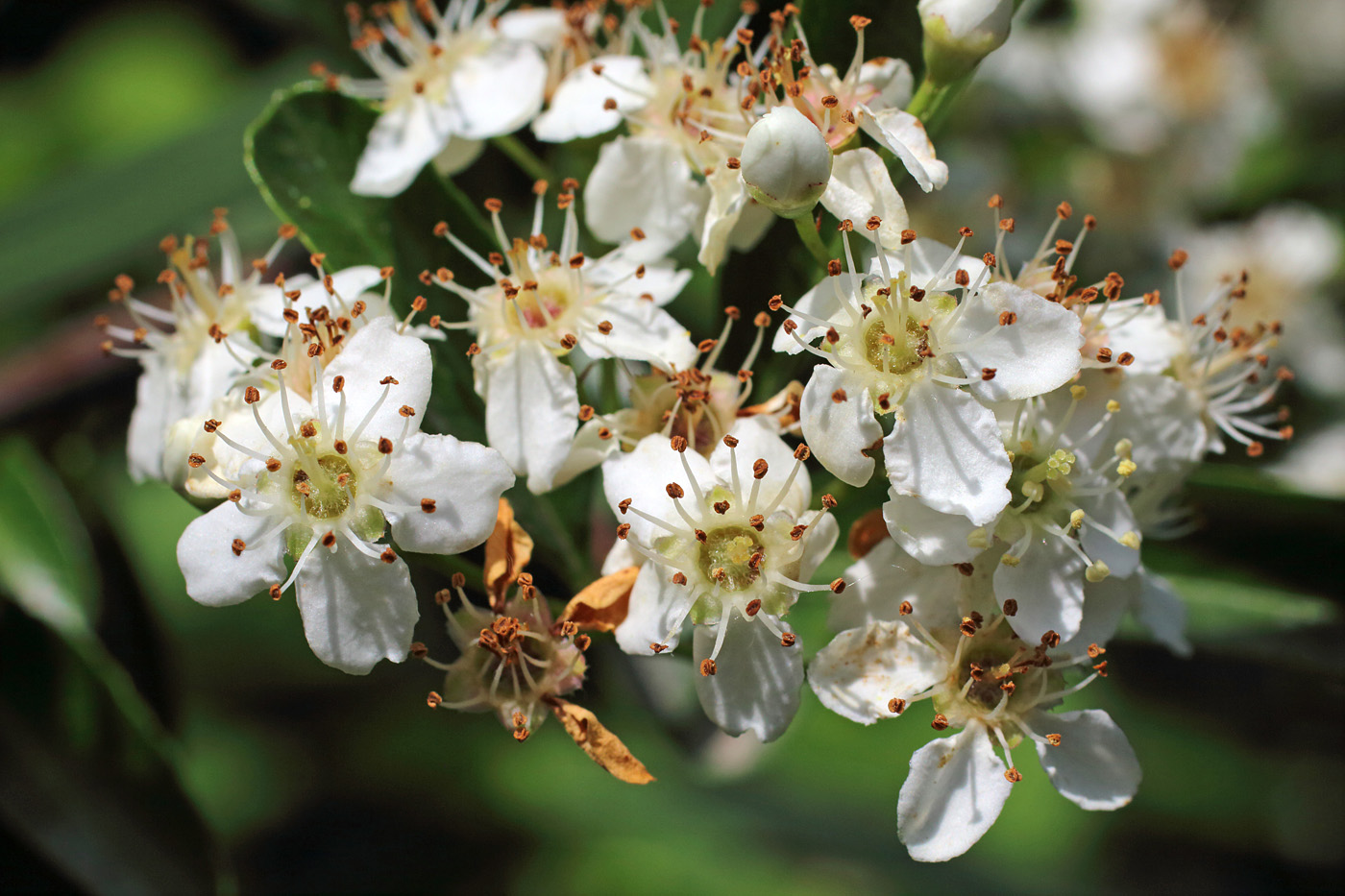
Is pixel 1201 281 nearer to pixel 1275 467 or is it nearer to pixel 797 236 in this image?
pixel 1275 467

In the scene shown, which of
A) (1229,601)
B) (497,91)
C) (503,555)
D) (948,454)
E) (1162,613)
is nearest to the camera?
(948,454)

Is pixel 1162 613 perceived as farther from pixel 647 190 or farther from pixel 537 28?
pixel 537 28

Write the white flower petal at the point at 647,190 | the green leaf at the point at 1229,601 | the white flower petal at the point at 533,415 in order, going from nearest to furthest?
the white flower petal at the point at 533,415
the white flower petal at the point at 647,190
the green leaf at the point at 1229,601

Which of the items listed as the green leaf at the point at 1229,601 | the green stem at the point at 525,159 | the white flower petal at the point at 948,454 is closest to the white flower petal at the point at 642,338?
the white flower petal at the point at 948,454

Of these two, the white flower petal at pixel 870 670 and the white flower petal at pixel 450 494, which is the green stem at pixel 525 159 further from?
the white flower petal at pixel 870 670

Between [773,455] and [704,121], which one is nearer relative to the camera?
[773,455]

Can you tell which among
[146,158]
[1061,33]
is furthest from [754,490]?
[1061,33]

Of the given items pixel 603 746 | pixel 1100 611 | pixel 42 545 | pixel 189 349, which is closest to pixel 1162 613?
pixel 1100 611
